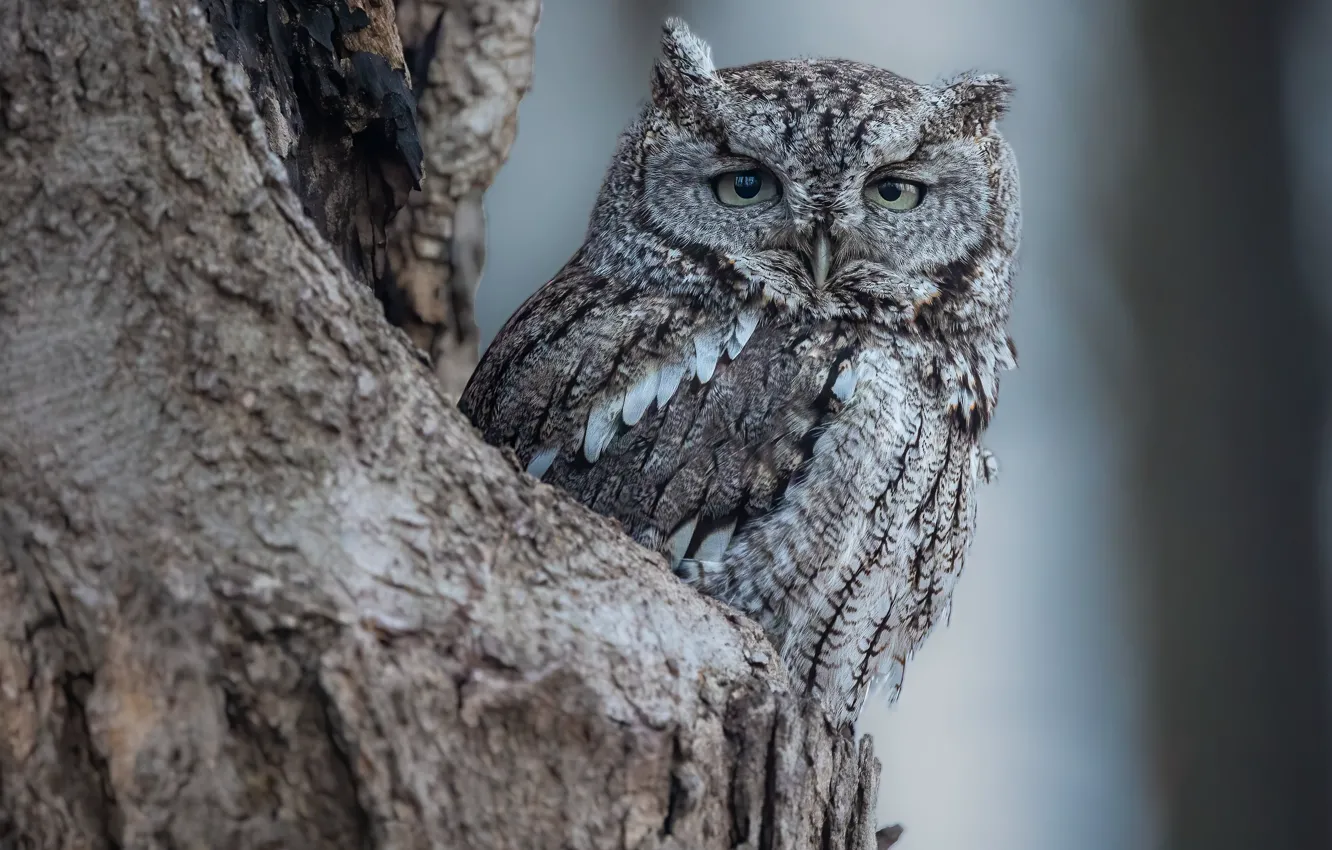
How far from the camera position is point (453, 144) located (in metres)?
2.47

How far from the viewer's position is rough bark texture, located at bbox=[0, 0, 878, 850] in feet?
4.05

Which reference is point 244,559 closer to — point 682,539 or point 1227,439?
point 682,539

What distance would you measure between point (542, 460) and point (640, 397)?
0.64ft

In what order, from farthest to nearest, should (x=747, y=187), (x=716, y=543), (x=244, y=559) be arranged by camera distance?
(x=747, y=187) → (x=716, y=543) → (x=244, y=559)

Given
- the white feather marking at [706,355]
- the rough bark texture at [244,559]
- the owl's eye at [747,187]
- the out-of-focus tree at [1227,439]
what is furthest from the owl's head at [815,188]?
the out-of-focus tree at [1227,439]

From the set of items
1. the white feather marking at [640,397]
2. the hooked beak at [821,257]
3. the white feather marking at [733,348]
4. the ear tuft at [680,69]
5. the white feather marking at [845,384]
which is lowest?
the white feather marking at [640,397]

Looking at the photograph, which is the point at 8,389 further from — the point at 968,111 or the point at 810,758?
the point at 968,111

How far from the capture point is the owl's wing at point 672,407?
6.35ft

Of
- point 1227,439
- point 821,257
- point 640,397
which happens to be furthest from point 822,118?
point 1227,439

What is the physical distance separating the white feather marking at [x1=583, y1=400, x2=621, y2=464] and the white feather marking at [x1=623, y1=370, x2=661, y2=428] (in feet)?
0.06

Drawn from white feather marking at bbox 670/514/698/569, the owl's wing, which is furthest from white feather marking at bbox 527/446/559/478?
white feather marking at bbox 670/514/698/569

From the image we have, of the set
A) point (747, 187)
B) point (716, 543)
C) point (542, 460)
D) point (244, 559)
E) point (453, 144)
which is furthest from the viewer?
point (453, 144)

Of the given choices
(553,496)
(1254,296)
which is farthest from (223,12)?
(1254,296)

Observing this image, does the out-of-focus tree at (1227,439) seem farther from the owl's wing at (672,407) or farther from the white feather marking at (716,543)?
the white feather marking at (716,543)
